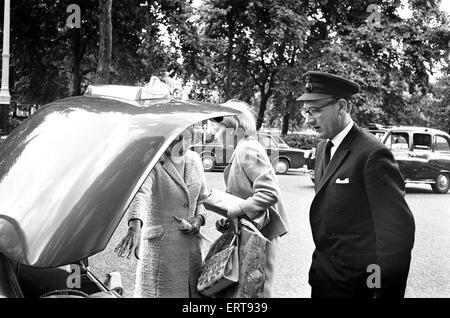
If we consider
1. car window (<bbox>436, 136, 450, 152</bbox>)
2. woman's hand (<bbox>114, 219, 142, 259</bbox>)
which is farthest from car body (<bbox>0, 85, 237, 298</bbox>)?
car window (<bbox>436, 136, 450, 152</bbox>)

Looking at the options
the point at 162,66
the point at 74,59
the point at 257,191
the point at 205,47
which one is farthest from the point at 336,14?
the point at 257,191

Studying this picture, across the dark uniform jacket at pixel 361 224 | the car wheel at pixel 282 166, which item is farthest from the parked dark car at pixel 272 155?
the dark uniform jacket at pixel 361 224

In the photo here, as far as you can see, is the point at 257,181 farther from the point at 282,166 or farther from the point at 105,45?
the point at 282,166

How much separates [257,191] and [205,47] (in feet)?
62.8

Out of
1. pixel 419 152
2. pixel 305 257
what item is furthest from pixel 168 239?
pixel 419 152

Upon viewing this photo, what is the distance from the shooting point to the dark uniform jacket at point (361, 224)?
1.98 metres

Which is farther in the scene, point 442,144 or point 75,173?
point 442,144

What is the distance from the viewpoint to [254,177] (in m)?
3.02

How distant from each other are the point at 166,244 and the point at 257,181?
2.24 ft

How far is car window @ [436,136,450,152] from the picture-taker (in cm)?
1550

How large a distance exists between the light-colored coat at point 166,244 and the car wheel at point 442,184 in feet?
48.5

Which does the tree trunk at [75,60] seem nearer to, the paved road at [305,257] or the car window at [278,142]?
the car window at [278,142]

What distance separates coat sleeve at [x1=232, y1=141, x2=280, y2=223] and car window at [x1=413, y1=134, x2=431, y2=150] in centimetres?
1356

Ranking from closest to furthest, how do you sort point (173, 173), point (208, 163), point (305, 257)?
1. point (173, 173)
2. point (305, 257)
3. point (208, 163)
